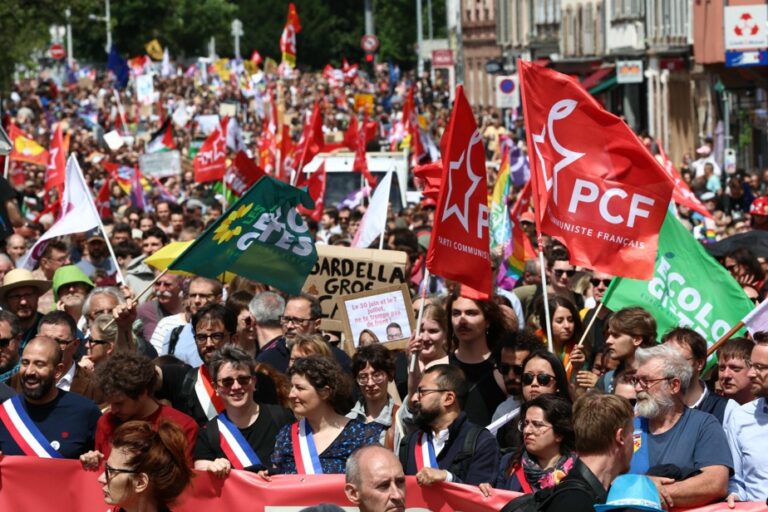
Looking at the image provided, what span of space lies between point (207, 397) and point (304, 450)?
1.08 metres

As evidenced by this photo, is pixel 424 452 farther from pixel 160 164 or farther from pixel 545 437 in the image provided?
pixel 160 164

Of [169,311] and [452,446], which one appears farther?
[169,311]

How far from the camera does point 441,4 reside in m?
114

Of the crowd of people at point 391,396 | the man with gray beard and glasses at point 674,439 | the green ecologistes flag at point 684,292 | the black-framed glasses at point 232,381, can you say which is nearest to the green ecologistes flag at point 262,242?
the crowd of people at point 391,396

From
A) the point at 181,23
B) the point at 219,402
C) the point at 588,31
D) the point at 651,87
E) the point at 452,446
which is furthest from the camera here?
the point at 181,23

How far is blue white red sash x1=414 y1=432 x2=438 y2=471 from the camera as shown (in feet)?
25.3

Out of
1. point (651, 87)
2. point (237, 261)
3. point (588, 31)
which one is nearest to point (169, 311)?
point (237, 261)

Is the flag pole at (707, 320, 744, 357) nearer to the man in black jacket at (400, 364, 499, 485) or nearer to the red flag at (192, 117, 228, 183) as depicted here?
the man in black jacket at (400, 364, 499, 485)

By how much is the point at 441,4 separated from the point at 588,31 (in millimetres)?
56975

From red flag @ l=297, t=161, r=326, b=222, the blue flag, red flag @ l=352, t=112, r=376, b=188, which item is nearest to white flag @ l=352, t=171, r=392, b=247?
red flag @ l=297, t=161, r=326, b=222

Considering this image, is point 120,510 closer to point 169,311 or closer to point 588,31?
point 169,311

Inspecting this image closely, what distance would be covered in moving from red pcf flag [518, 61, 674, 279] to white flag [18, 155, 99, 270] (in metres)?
4.75

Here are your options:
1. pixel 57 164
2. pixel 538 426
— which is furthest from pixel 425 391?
pixel 57 164

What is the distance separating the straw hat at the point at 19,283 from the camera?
1105cm
